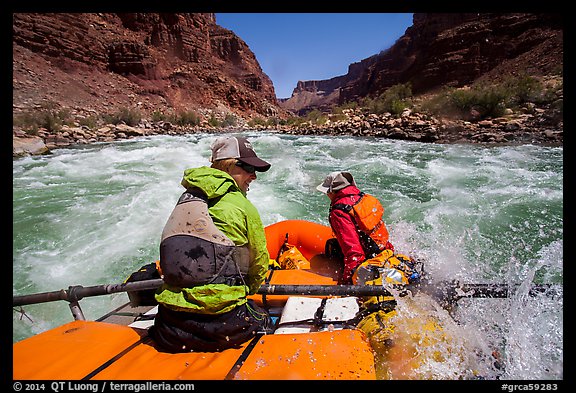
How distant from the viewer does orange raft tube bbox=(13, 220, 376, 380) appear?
1428 mm

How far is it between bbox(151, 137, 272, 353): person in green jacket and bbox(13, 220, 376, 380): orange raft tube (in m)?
0.11

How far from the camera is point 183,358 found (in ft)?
5.29

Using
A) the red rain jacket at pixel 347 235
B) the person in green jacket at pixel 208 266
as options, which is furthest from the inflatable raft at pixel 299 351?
the red rain jacket at pixel 347 235

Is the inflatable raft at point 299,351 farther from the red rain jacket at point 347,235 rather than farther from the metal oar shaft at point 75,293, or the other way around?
the red rain jacket at point 347,235

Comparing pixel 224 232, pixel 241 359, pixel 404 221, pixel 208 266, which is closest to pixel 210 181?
pixel 224 232

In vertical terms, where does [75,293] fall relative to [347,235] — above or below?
below

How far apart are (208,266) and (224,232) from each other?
0.60ft

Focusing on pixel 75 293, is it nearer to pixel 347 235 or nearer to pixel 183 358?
pixel 183 358

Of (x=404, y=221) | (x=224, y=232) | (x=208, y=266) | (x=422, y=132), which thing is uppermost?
(x=422, y=132)

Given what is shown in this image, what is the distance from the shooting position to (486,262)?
13.4ft

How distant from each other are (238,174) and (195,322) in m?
0.84

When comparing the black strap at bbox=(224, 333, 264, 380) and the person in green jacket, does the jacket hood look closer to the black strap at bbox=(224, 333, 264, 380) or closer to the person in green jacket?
the person in green jacket

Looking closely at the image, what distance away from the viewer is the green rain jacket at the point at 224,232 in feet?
5.15

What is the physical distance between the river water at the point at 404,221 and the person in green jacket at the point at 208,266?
102 centimetres
